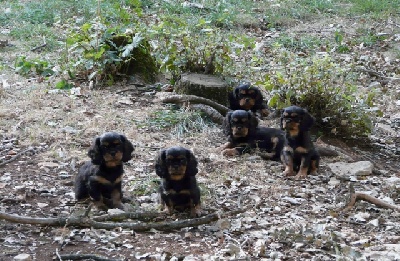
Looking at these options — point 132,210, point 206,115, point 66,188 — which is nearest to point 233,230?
point 132,210

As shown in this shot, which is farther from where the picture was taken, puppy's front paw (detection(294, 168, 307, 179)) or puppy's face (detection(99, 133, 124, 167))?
puppy's front paw (detection(294, 168, 307, 179))

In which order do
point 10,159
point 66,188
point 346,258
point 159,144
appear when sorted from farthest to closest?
point 159,144 → point 10,159 → point 66,188 → point 346,258

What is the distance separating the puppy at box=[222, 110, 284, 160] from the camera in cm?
816

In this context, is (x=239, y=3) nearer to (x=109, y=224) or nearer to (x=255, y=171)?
(x=255, y=171)

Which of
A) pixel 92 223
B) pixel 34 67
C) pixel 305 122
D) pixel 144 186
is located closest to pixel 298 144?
pixel 305 122

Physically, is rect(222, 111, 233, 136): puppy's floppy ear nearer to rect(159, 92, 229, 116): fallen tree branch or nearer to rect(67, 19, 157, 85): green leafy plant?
rect(159, 92, 229, 116): fallen tree branch

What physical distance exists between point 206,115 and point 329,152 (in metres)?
1.90

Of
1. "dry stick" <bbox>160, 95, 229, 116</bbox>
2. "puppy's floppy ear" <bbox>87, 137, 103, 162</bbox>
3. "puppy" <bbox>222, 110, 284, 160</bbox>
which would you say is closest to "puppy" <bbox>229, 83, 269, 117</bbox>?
"dry stick" <bbox>160, 95, 229, 116</bbox>

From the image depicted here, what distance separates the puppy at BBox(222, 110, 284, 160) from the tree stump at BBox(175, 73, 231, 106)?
A: 136cm

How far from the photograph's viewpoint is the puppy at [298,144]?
747cm

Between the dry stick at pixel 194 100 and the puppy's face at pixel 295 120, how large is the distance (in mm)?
2072

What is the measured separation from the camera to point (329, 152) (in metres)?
8.29

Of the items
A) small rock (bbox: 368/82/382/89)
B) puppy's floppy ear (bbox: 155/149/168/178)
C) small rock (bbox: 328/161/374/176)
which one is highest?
small rock (bbox: 368/82/382/89)

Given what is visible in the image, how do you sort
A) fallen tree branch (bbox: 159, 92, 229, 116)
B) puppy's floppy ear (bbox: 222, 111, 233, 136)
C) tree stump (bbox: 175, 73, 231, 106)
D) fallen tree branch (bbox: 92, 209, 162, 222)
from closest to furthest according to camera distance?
fallen tree branch (bbox: 92, 209, 162, 222)
puppy's floppy ear (bbox: 222, 111, 233, 136)
fallen tree branch (bbox: 159, 92, 229, 116)
tree stump (bbox: 175, 73, 231, 106)
